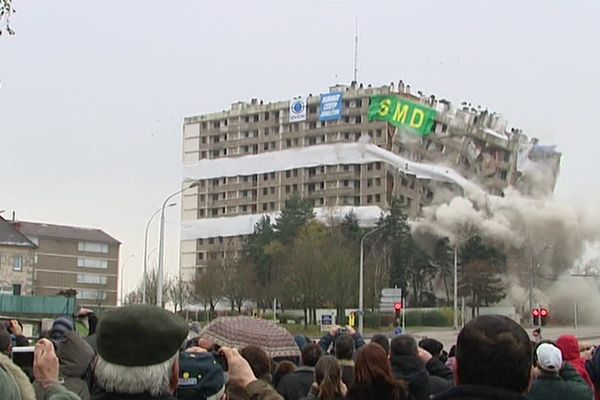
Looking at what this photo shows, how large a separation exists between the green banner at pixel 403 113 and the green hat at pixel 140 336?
309ft

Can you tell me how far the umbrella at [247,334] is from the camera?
7.09 m

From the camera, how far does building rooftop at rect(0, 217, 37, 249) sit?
3804 inches

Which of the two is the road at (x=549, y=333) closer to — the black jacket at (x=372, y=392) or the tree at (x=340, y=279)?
the tree at (x=340, y=279)

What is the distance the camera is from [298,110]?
10625 centimetres

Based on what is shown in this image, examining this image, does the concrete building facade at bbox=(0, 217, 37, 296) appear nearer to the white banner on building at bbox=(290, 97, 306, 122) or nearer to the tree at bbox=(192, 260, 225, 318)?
the tree at bbox=(192, 260, 225, 318)

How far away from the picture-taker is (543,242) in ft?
298

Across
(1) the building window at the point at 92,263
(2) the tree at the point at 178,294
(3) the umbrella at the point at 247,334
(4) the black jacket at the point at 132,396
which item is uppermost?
(1) the building window at the point at 92,263

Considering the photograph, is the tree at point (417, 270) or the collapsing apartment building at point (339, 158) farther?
the collapsing apartment building at point (339, 158)

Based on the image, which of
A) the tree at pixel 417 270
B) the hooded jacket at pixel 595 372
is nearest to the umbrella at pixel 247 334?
the hooded jacket at pixel 595 372

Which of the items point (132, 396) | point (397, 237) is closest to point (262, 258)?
point (397, 237)

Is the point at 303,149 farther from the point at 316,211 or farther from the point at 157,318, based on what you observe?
the point at 157,318

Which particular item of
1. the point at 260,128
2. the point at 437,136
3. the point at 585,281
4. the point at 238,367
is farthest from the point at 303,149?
the point at 238,367

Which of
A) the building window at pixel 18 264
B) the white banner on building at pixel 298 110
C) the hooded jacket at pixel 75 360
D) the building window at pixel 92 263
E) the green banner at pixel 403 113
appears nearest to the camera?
the hooded jacket at pixel 75 360

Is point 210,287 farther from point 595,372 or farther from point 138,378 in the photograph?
point 138,378
